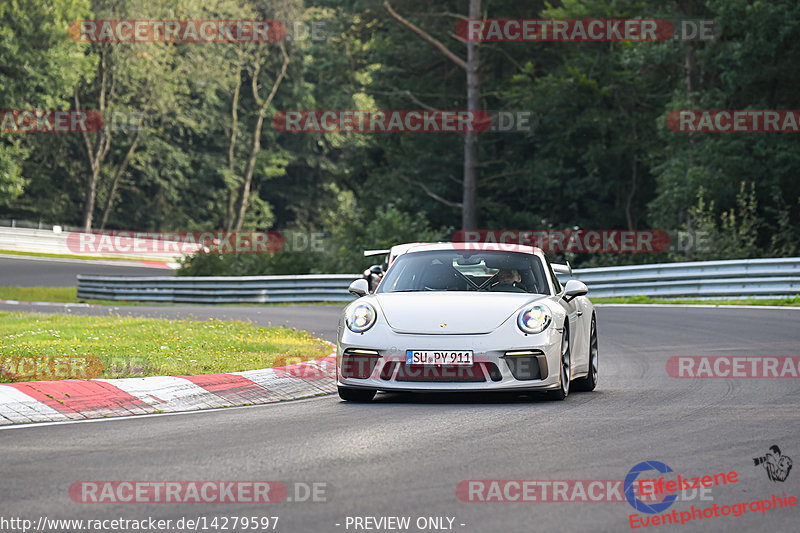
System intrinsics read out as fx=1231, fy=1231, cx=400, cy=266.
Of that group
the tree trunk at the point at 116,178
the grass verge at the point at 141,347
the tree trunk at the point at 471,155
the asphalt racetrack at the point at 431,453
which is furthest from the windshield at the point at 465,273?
the tree trunk at the point at 116,178

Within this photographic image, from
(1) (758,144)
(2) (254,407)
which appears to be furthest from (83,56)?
(2) (254,407)

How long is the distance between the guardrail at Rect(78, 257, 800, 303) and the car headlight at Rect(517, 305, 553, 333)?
48.4 ft

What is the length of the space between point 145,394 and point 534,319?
133 inches

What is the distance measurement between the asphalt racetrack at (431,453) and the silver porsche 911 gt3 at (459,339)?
0.79 ft

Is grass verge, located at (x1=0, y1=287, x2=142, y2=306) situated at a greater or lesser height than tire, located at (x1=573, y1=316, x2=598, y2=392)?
lesser

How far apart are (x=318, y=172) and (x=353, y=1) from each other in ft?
146

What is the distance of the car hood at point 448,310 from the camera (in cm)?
1037

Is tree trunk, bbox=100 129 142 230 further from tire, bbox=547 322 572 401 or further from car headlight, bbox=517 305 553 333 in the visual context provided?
car headlight, bbox=517 305 553 333

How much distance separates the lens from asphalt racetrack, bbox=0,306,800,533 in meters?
5.89

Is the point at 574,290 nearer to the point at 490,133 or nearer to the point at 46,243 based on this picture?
the point at 490,133

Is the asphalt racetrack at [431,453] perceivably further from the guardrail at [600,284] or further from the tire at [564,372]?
the guardrail at [600,284]

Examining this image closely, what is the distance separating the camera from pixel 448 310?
34.8 ft

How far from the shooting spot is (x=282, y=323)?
22.8m

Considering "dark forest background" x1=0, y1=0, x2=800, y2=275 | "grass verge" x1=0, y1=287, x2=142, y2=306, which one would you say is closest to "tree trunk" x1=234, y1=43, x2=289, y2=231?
"dark forest background" x1=0, y1=0, x2=800, y2=275
